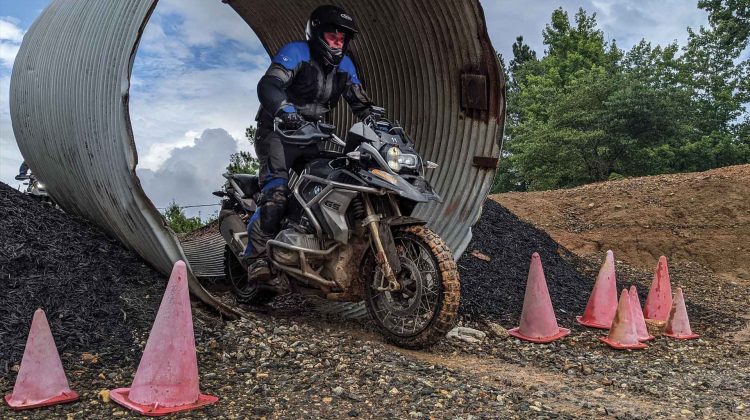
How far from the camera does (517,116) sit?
128 feet

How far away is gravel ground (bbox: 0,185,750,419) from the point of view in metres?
3.58

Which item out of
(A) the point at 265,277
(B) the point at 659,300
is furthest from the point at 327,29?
(B) the point at 659,300

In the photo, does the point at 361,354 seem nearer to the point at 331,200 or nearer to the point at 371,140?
the point at 331,200

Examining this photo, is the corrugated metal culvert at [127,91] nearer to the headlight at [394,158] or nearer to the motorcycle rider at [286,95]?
the motorcycle rider at [286,95]

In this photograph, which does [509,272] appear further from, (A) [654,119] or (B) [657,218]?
(A) [654,119]

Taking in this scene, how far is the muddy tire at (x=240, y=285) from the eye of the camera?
6328mm

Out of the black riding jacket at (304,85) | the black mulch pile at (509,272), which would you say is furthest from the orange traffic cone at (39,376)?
the black mulch pile at (509,272)

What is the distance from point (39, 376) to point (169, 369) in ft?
2.35

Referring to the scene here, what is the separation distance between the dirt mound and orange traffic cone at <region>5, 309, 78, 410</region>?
10025 mm

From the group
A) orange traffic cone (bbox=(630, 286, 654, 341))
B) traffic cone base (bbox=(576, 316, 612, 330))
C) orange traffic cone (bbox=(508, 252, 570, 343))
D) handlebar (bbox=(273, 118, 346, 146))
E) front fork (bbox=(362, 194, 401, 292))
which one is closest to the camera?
Answer: front fork (bbox=(362, 194, 401, 292))

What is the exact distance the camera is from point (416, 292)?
464 centimetres

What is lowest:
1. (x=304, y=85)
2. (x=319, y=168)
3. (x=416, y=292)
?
(x=416, y=292)

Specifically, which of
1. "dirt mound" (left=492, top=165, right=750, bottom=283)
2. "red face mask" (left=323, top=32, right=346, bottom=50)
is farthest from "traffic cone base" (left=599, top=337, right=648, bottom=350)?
"dirt mound" (left=492, top=165, right=750, bottom=283)

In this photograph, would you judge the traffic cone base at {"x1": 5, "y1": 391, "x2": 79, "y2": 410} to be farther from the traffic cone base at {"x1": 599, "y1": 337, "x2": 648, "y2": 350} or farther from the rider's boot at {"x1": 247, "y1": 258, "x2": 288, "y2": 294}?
the traffic cone base at {"x1": 599, "y1": 337, "x2": 648, "y2": 350}
